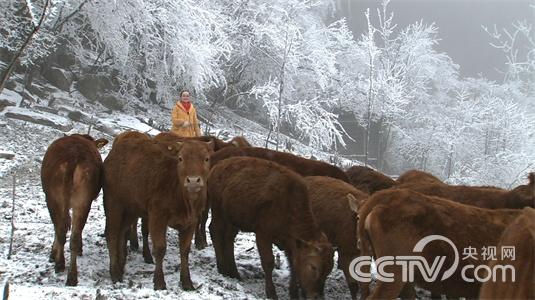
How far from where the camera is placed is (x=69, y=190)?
677 cm

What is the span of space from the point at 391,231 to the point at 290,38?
23.6m

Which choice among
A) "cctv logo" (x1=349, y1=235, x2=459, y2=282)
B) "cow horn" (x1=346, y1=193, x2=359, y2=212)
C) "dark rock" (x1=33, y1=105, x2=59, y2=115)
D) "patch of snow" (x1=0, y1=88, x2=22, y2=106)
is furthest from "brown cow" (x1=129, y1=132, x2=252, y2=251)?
"patch of snow" (x1=0, y1=88, x2=22, y2=106)

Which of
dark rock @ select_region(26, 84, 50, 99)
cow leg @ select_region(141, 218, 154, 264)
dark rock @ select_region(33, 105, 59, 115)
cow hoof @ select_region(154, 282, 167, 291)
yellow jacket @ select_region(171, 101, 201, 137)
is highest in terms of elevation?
dark rock @ select_region(26, 84, 50, 99)

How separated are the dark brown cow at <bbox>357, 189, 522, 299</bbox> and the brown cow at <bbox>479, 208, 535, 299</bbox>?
1.00 metres

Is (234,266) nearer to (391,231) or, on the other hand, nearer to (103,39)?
(391,231)

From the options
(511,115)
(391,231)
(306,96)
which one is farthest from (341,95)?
(391,231)

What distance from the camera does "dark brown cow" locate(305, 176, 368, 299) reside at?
23.4 ft

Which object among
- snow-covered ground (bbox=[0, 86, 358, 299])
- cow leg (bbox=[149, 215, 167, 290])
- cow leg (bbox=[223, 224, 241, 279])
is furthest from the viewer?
cow leg (bbox=[223, 224, 241, 279])

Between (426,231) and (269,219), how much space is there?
8.56ft

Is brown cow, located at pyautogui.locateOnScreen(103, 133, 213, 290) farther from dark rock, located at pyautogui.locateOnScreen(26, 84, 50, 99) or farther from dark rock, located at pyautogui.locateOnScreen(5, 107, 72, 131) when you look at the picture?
dark rock, located at pyautogui.locateOnScreen(26, 84, 50, 99)

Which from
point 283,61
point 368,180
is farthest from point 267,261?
point 283,61

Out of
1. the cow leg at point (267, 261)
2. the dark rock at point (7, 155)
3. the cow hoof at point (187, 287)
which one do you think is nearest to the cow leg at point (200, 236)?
the cow leg at point (267, 261)

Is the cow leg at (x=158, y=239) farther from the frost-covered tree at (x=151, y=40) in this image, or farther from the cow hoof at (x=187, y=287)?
the frost-covered tree at (x=151, y=40)

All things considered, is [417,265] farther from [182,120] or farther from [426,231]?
[182,120]
